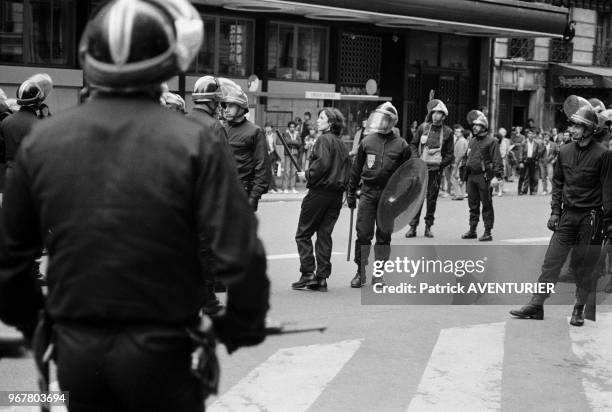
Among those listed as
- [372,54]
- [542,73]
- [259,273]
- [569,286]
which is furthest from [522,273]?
[542,73]

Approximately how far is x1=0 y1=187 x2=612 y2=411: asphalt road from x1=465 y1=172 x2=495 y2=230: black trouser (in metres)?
4.39

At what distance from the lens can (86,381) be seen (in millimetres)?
2678

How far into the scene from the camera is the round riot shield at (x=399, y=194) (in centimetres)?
1016

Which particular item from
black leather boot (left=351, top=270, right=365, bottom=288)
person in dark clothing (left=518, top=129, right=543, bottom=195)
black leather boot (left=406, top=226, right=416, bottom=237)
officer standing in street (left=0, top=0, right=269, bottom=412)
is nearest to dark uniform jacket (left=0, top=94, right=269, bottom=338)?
officer standing in street (left=0, top=0, right=269, bottom=412)

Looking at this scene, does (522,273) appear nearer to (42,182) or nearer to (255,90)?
(42,182)

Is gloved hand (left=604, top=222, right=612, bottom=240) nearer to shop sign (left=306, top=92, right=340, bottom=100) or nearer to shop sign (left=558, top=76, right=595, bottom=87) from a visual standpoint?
shop sign (left=306, top=92, right=340, bottom=100)

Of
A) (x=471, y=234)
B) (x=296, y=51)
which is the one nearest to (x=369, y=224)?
(x=471, y=234)

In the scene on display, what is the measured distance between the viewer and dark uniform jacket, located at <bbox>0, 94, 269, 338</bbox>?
8.66 ft

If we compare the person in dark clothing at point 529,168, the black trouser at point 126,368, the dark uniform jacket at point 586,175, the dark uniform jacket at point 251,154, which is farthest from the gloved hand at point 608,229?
the person in dark clothing at point 529,168

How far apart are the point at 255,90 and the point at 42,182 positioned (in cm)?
2129

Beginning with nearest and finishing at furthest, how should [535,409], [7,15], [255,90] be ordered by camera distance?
1. [535,409]
2. [7,15]
3. [255,90]

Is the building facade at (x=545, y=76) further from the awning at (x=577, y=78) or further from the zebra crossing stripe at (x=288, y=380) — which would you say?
the zebra crossing stripe at (x=288, y=380)

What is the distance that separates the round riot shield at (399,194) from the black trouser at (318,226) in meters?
0.49

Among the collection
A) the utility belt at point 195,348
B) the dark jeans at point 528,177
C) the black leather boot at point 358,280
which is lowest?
the dark jeans at point 528,177
